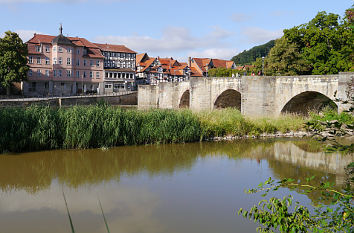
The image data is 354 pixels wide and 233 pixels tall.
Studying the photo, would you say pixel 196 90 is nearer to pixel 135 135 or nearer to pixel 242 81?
pixel 242 81

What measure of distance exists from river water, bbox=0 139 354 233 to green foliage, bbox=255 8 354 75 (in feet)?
55.8

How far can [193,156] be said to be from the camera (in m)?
13.0

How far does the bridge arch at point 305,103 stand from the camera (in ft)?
73.0

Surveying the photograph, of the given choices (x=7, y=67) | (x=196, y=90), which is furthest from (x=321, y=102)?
(x=7, y=67)

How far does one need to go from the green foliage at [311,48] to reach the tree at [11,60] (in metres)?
26.8

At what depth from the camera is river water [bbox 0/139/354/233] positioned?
6.43 m

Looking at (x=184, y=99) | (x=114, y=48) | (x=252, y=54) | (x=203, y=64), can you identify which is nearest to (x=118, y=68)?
(x=114, y=48)

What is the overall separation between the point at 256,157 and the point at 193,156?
8.37ft

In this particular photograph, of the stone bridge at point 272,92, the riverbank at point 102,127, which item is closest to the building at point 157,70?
the stone bridge at point 272,92

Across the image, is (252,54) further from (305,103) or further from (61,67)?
(305,103)

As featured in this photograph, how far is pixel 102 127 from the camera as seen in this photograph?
13688mm

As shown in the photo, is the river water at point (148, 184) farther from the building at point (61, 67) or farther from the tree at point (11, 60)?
the building at point (61, 67)

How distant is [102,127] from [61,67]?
35518mm

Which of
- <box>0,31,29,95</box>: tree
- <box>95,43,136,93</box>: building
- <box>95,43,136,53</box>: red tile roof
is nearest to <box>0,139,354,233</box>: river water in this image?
<box>0,31,29,95</box>: tree
